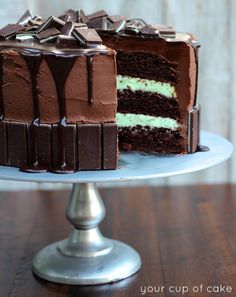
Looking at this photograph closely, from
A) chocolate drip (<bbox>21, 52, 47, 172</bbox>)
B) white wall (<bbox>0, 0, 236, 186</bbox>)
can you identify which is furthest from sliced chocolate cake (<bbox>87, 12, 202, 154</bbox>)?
white wall (<bbox>0, 0, 236, 186</bbox>)

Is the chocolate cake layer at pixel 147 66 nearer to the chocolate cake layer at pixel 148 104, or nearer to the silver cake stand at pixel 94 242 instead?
the chocolate cake layer at pixel 148 104

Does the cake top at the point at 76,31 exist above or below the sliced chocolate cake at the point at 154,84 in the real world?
above

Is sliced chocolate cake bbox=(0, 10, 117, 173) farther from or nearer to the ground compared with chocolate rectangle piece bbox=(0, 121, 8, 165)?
farther from the ground

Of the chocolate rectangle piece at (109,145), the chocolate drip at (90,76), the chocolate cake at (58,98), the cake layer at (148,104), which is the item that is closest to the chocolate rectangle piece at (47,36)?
the chocolate cake at (58,98)

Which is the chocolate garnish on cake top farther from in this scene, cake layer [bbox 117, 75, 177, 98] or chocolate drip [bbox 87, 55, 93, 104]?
chocolate drip [bbox 87, 55, 93, 104]

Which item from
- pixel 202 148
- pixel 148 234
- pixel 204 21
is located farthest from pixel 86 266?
pixel 204 21
